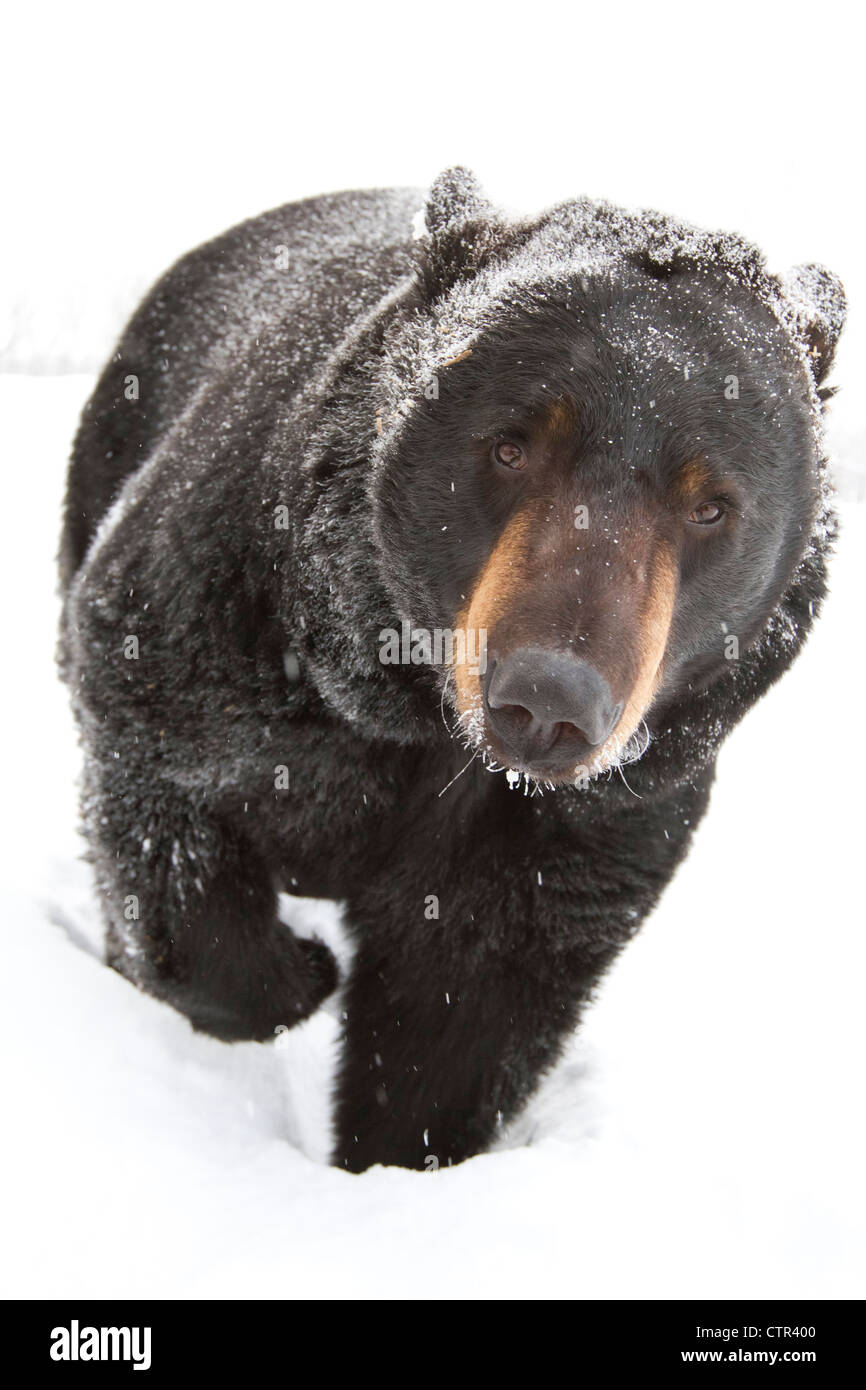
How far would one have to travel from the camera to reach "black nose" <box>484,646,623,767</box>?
6.66 feet

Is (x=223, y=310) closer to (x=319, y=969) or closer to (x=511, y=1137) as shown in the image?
(x=319, y=969)

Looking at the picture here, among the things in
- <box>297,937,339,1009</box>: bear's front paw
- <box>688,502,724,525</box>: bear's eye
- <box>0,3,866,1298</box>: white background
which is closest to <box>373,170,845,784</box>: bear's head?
<box>688,502,724,525</box>: bear's eye

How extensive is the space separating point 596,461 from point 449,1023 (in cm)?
166

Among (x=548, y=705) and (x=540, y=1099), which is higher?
(x=548, y=705)

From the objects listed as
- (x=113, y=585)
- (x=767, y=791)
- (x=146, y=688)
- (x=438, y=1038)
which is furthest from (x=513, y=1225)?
(x=767, y=791)

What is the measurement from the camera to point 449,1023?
333 cm

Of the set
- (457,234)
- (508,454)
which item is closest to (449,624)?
(508,454)

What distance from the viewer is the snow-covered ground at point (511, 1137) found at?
8.20 ft

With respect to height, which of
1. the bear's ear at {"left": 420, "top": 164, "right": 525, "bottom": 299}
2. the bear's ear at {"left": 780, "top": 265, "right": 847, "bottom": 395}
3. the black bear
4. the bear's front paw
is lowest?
the bear's front paw

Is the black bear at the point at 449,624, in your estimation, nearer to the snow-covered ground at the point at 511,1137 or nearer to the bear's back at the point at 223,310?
the bear's back at the point at 223,310

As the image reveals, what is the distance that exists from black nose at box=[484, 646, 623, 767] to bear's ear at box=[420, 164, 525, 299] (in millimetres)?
1044

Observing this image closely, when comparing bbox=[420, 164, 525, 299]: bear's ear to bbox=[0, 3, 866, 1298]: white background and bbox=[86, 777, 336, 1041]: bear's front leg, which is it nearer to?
bbox=[0, 3, 866, 1298]: white background
